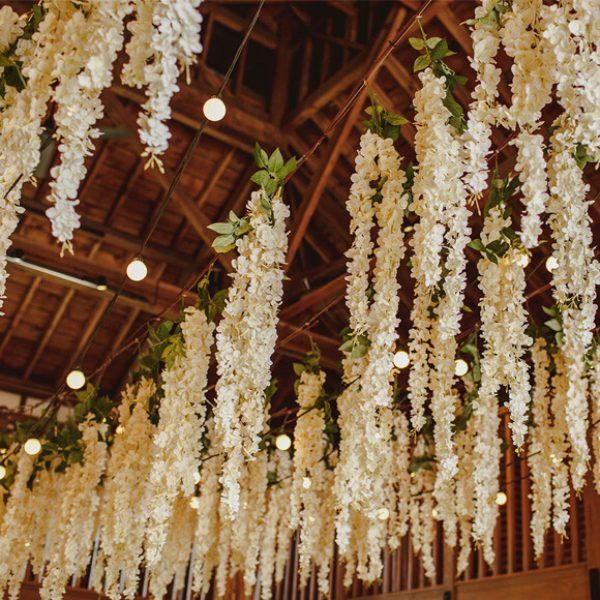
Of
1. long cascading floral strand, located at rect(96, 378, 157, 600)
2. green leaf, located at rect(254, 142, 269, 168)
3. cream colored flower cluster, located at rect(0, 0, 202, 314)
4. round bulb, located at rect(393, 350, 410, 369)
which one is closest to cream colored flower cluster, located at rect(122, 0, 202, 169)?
cream colored flower cluster, located at rect(0, 0, 202, 314)

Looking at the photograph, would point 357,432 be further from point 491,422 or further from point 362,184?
point 491,422

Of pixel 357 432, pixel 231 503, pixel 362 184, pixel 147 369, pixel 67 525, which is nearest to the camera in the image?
pixel 362 184

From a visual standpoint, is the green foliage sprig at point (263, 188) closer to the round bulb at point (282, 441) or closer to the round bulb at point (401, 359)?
the round bulb at point (401, 359)

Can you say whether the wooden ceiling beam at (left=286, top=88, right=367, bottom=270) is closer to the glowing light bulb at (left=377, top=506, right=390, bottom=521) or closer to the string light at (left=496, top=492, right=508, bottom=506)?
the glowing light bulb at (left=377, top=506, right=390, bottom=521)

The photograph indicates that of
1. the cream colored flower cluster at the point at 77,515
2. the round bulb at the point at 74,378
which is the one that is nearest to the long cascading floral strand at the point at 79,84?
the round bulb at the point at 74,378

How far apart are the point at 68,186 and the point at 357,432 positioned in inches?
92.5

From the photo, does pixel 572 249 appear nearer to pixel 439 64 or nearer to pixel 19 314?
pixel 439 64

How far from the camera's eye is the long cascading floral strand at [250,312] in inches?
120

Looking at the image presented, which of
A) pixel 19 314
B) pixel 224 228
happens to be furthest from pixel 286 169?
pixel 19 314

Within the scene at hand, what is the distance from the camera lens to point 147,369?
16.5 ft

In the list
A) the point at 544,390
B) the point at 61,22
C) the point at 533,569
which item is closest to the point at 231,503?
the point at 61,22

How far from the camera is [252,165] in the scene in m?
7.51

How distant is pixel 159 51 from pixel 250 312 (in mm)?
1559

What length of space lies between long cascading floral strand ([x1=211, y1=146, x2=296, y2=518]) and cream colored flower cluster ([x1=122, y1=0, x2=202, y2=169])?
109cm
